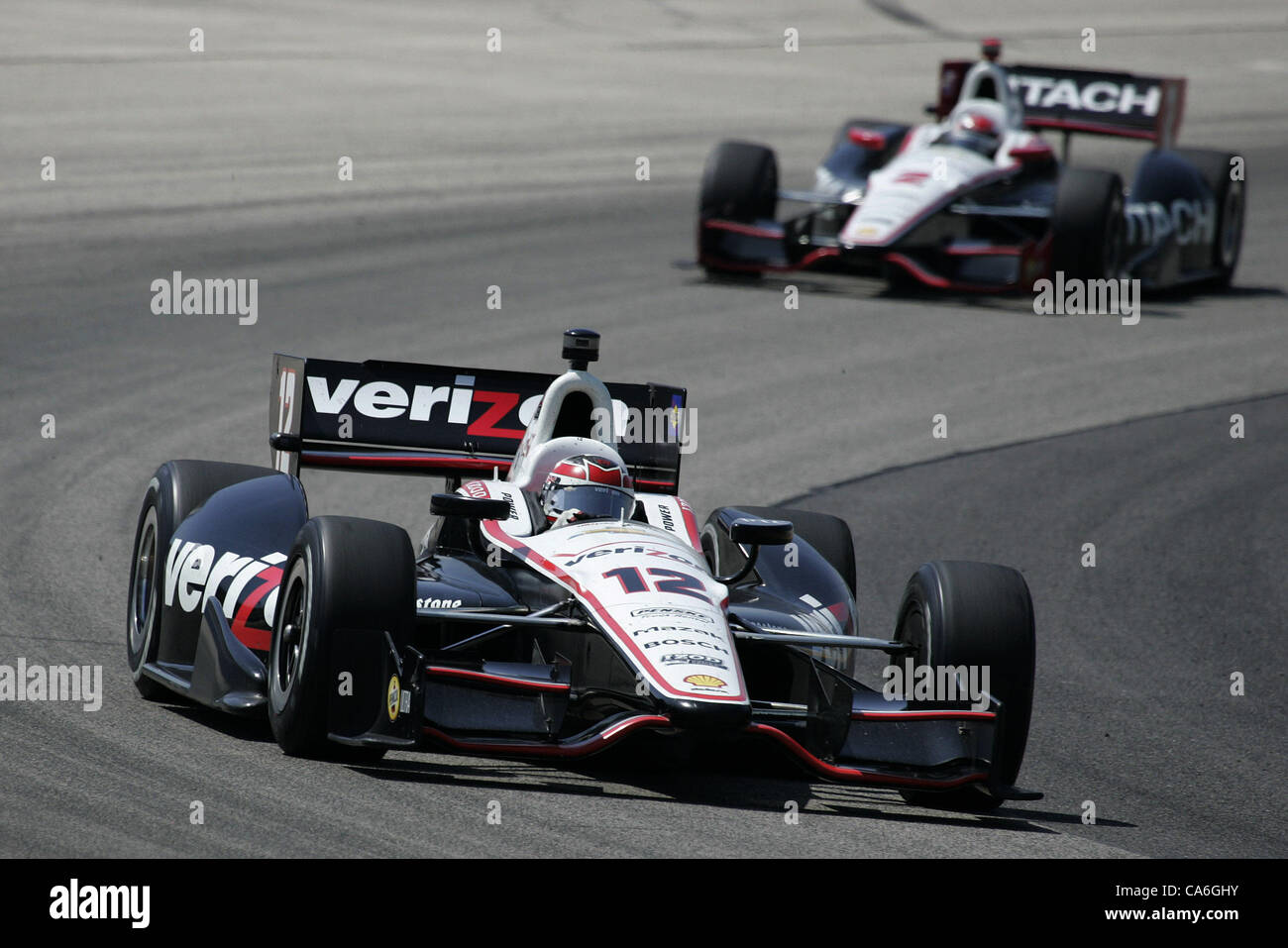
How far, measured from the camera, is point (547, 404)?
8.86m

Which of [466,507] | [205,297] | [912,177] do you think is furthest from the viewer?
[912,177]

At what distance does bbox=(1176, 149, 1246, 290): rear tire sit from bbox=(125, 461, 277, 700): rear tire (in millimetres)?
13864

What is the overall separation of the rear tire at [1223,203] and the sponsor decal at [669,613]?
47.5ft

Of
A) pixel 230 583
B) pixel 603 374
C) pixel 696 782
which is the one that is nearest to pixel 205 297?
pixel 603 374

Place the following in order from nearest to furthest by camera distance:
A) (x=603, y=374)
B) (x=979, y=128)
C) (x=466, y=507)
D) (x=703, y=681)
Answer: (x=703, y=681), (x=466, y=507), (x=603, y=374), (x=979, y=128)

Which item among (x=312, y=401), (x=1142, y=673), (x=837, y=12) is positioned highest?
(x=837, y=12)

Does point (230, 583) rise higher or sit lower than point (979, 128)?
lower

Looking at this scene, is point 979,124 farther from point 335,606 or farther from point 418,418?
point 335,606

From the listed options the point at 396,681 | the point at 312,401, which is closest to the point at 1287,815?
the point at 396,681

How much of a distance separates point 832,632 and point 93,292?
442 inches

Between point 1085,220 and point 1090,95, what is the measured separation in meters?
3.04

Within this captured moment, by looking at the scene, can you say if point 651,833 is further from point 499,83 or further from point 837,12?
point 837,12

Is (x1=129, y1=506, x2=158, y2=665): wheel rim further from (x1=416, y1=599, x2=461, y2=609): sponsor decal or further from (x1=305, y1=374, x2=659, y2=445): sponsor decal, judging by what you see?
(x1=416, y1=599, x2=461, y2=609): sponsor decal

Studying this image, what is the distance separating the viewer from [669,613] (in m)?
7.31
